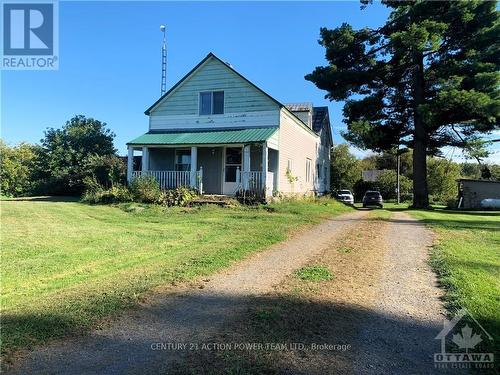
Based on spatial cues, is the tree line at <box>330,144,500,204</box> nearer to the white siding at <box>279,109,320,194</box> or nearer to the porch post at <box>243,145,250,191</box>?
the white siding at <box>279,109,320,194</box>

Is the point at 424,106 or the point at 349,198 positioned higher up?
the point at 424,106

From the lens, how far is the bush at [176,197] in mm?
18219

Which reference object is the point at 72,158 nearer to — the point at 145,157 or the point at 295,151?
the point at 145,157

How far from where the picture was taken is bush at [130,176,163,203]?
18.5 meters

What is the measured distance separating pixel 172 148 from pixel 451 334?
65.1ft

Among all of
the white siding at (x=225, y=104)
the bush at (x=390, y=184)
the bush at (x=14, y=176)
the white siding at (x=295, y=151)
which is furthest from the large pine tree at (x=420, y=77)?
the bush at (x=14, y=176)

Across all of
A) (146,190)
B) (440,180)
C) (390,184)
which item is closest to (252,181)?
(146,190)

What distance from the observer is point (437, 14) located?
2444 cm

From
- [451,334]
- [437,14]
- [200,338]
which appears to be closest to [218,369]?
[200,338]

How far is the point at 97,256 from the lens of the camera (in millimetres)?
7957

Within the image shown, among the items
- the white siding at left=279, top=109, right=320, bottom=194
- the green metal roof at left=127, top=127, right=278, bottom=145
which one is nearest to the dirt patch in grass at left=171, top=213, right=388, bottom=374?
the green metal roof at left=127, top=127, right=278, bottom=145

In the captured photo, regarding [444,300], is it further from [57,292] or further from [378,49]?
[378,49]

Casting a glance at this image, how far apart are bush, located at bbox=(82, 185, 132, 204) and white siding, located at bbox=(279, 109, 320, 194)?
7.84m

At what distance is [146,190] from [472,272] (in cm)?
1457
